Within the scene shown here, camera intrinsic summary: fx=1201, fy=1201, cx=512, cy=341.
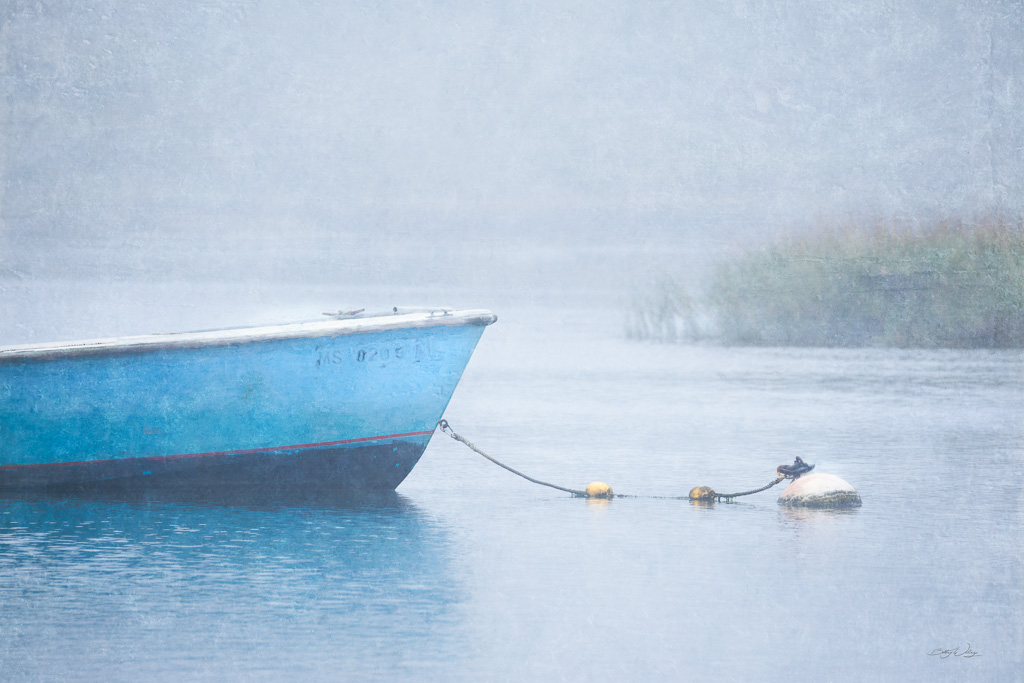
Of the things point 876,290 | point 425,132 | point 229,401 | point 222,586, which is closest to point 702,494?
point 229,401

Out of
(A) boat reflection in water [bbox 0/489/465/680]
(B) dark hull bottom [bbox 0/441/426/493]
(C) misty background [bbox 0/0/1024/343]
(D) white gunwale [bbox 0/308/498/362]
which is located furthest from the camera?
(C) misty background [bbox 0/0/1024/343]

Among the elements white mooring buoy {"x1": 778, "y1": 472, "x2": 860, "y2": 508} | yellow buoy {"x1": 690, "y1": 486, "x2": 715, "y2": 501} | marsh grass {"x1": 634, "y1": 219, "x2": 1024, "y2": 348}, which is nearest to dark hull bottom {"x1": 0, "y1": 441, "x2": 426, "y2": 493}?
yellow buoy {"x1": 690, "y1": 486, "x2": 715, "y2": 501}

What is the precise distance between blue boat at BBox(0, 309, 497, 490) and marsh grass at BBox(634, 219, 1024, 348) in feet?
18.6

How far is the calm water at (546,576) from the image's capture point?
10.3 ft

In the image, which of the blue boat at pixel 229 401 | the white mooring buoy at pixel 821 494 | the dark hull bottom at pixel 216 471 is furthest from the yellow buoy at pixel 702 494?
the dark hull bottom at pixel 216 471

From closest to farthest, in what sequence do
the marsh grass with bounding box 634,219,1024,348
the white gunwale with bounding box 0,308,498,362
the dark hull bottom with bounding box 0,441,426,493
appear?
the white gunwale with bounding box 0,308,498,362 < the dark hull bottom with bounding box 0,441,426,493 < the marsh grass with bounding box 634,219,1024,348

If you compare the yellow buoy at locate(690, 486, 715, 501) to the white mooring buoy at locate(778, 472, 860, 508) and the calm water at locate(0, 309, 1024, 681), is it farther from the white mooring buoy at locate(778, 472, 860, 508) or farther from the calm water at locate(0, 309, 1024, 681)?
the white mooring buoy at locate(778, 472, 860, 508)

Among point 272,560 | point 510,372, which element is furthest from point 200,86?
point 510,372

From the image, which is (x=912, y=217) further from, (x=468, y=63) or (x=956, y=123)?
(x=468, y=63)

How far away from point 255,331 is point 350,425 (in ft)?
1.99

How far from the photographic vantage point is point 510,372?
15680 mm

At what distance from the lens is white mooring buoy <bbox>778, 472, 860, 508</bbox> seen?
556 centimetres

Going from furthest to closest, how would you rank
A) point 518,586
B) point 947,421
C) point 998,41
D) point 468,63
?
point 947,421, point 468,63, point 998,41, point 518,586

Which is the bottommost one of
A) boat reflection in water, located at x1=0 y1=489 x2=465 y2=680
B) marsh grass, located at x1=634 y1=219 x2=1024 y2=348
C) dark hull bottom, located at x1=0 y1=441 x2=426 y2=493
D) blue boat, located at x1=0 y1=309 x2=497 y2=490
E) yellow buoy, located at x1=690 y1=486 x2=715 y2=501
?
boat reflection in water, located at x1=0 y1=489 x2=465 y2=680
